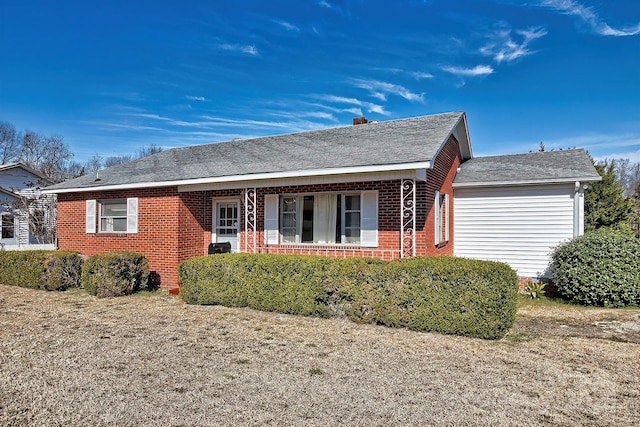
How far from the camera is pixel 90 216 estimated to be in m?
12.6

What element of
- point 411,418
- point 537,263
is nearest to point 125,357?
point 411,418

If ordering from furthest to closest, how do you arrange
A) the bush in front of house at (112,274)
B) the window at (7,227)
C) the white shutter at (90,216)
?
the window at (7,227), the white shutter at (90,216), the bush in front of house at (112,274)

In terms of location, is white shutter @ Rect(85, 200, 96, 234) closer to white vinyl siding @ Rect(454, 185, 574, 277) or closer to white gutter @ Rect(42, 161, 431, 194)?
white gutter @ Rect(42, 161, 431, 194)

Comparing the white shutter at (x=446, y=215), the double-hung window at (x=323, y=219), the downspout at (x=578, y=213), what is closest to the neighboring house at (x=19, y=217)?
the double-hung window at (x=323, y=219)

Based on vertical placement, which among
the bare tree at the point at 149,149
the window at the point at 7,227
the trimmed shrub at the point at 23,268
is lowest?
the trimmed shrub at the point at 23,268

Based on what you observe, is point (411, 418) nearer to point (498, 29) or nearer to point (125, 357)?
point (125, 357)

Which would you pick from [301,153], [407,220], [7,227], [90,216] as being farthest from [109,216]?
[7,227]

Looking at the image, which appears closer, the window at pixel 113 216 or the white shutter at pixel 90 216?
the window at pixel 113 216

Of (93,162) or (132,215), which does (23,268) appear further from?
(93,162)

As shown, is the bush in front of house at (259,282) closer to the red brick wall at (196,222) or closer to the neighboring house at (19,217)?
→ the red brick wall at (196,222)

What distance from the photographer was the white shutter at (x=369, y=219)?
→ 9.80 meters

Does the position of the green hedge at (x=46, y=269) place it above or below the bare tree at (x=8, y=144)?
below

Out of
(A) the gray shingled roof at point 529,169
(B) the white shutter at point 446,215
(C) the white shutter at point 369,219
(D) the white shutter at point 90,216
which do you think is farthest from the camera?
(D) the white shutter at point 90,216

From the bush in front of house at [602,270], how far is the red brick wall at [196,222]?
10.2 ft
